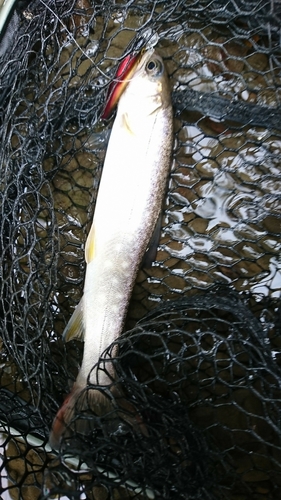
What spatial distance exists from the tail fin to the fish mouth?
0.97 meters

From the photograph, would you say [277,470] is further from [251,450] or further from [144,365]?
[144,365]

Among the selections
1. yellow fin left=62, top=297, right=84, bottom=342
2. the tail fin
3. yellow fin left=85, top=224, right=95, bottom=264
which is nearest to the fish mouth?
yellow fin left=85, top=224, right=95, bottom=264

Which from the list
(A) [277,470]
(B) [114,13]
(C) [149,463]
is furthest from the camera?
(B) [114,13]

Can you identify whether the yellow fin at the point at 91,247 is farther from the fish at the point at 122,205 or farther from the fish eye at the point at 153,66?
the fish eye at the point at 153,66

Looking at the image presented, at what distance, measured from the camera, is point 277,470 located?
1556 millimetres

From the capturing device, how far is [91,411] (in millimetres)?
1338

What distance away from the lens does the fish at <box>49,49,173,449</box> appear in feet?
4.87

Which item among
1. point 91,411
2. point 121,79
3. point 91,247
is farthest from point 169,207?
point 91,411

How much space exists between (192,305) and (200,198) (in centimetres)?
43

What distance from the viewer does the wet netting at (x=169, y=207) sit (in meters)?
1.51

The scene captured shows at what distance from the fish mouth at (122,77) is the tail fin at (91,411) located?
97 centimetres

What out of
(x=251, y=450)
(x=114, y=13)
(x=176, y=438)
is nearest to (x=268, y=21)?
(x=114, y=13)

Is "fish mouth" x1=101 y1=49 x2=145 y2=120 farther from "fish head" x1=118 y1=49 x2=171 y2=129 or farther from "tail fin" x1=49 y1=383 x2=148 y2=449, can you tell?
"tail fin" x1=49 y1=383 x2=148 y2=449

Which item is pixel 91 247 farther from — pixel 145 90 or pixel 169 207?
pixel 145 90
